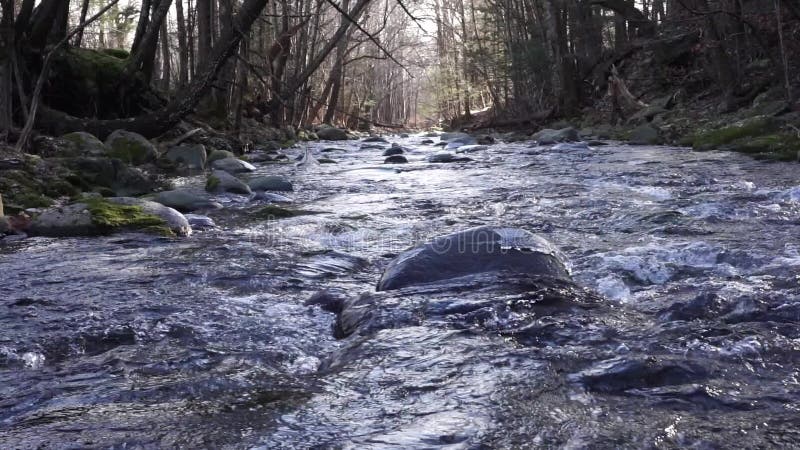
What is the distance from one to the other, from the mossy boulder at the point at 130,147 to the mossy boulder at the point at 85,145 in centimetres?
Answer: 57

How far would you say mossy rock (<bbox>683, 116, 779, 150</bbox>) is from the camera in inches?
368

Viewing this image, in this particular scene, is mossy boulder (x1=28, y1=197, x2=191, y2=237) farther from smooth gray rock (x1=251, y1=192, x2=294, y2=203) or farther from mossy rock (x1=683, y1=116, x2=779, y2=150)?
mossy rock (x1=683, y1=116, x2=779, y2=150)

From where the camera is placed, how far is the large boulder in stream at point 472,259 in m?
3.40

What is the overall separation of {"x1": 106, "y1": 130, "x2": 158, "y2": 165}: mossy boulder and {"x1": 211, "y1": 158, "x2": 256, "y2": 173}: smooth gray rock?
0.88 metres

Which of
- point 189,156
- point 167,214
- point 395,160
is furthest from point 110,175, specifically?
point 395,160

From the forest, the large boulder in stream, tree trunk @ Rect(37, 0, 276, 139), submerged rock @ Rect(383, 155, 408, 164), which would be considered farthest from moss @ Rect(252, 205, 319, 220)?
submerged rock @ Rect(383, 155, 408, 164)

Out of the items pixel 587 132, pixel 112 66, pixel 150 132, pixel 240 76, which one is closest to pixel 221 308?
pixel 150 132

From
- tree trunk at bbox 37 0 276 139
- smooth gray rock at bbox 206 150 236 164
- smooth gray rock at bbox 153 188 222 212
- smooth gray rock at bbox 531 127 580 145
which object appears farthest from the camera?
smooth gray rock at bbox 531 127 580 145

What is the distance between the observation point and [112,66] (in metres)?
12.5

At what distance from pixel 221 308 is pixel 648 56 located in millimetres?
17182

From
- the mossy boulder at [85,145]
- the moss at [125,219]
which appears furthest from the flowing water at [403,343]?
the mossy boulder at [85,145]

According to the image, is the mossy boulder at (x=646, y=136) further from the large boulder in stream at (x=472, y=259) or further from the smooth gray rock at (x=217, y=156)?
the large boulder in stream at (x=472, y=259)

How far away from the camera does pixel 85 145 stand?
339 inches

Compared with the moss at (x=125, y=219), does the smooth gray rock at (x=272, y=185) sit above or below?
above
